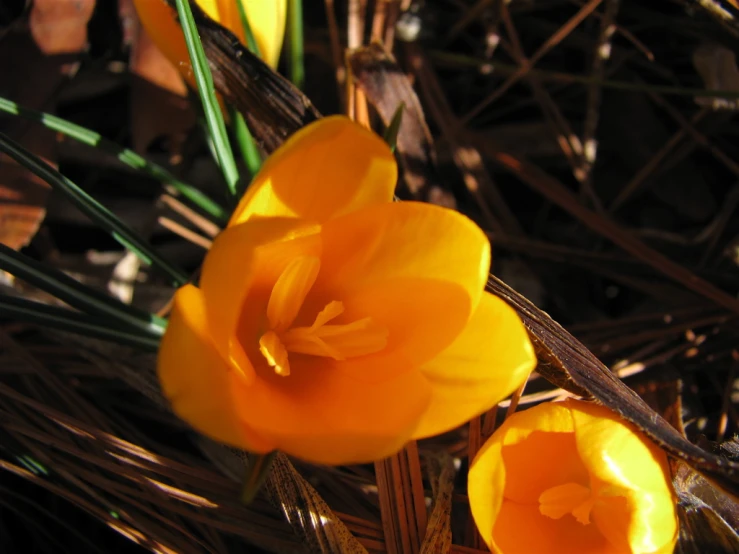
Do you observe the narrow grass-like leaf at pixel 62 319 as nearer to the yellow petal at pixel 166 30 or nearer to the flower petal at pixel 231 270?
the flower petal at pixel 231 270

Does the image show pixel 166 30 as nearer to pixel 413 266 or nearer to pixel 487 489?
pixel 413 266

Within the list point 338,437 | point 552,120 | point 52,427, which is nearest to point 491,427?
point 338,437

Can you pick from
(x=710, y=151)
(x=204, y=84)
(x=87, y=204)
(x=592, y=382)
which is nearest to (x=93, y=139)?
(x=87, y=204)

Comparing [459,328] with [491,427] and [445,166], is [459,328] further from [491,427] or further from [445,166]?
[445,166]

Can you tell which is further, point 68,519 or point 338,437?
point 68,519

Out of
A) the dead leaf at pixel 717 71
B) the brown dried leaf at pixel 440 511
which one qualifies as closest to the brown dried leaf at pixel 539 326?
the brown dried leaf at pixel 440 511

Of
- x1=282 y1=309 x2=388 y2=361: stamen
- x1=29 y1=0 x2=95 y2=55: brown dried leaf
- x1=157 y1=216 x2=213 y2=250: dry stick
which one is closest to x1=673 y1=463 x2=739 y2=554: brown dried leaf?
x1=282 y1=309 x2=388 y2=361: stamen
